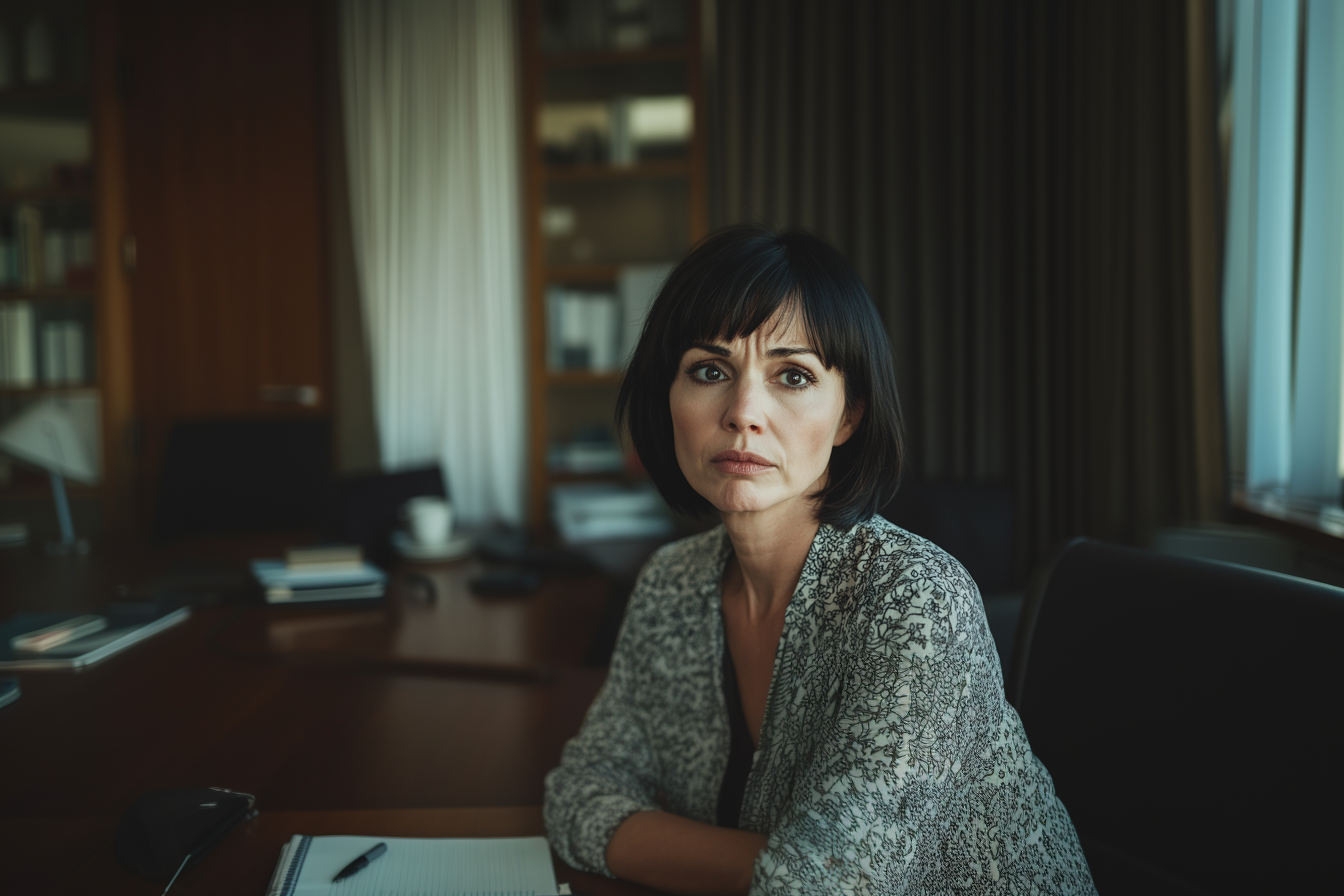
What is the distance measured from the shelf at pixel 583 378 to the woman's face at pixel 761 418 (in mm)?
2114

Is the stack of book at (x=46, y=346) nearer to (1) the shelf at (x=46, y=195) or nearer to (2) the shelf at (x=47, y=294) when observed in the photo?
(2) the shelf at (x=47, y=294)

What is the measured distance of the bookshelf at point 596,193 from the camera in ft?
9.46

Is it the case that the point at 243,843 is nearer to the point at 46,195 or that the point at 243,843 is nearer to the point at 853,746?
the point at 853,746

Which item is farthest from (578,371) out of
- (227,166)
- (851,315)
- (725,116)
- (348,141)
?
(851,315)

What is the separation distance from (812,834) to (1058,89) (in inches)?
97.4

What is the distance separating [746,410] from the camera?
84 centimetres

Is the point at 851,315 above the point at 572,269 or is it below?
below

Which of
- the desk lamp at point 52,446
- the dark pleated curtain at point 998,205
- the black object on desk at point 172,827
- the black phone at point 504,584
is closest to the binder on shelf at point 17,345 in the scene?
the desk lamp at point 52,446

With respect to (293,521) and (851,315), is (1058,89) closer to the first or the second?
(851,315)

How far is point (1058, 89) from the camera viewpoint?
8.09 feet

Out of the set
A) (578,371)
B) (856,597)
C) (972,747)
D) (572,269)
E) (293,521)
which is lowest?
(293,521)

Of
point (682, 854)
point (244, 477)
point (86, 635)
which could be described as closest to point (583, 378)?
point (244, 477)

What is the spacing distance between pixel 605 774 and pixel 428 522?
133 cm

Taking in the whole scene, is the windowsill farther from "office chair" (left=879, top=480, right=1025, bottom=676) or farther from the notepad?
the notepad
